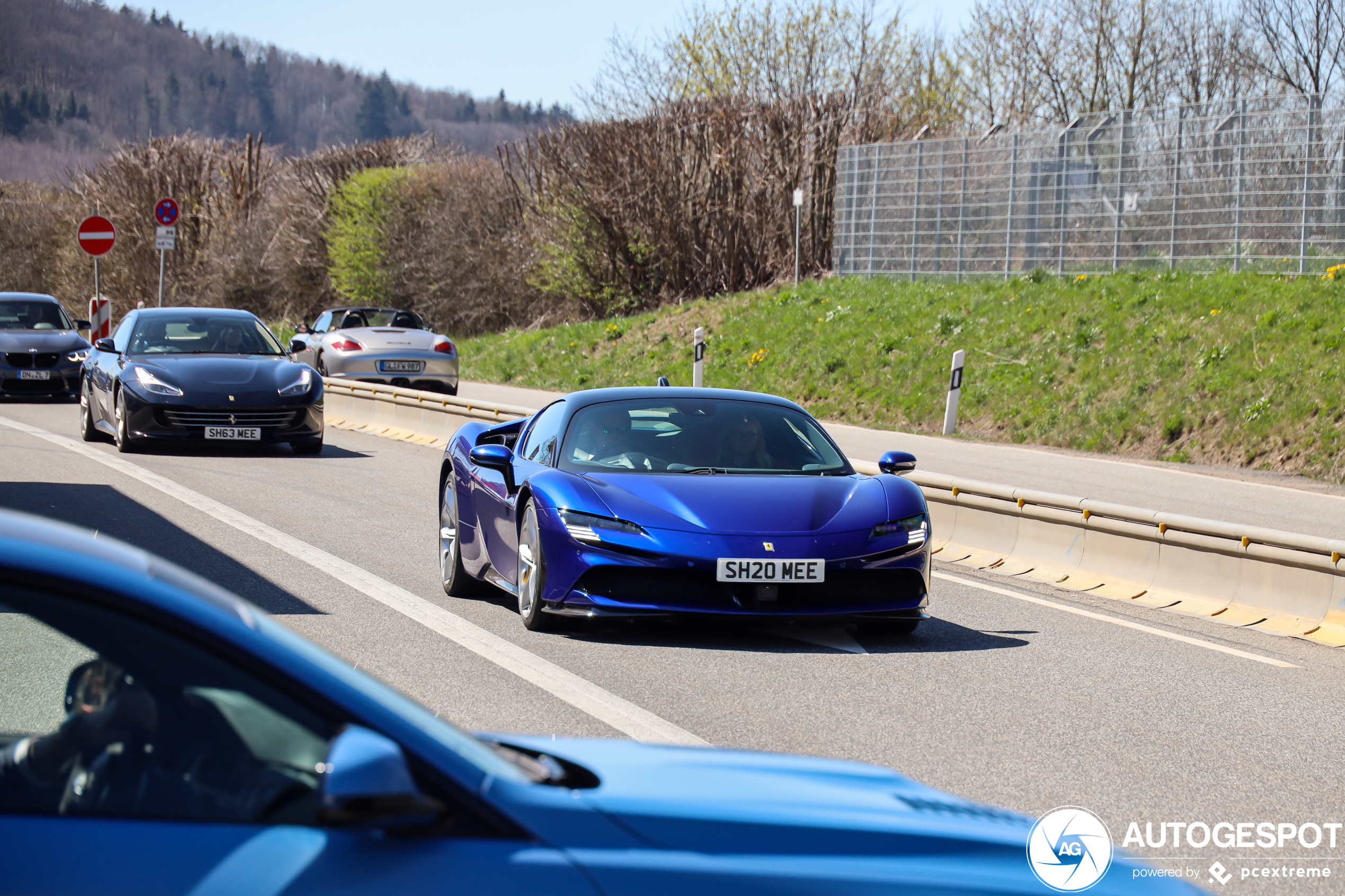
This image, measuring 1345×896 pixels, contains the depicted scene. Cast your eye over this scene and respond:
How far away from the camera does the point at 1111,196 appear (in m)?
25.7

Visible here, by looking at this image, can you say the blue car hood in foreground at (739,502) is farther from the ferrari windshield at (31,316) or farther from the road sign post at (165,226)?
the road sign post at (165,226)

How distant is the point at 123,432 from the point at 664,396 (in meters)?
9.64

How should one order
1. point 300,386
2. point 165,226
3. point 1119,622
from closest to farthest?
point 1119,622, point 300,386, point 165,226

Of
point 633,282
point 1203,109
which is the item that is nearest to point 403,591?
Answer: point 1203,109

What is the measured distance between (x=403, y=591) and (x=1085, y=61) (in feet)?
134

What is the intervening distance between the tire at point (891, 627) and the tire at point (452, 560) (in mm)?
2325

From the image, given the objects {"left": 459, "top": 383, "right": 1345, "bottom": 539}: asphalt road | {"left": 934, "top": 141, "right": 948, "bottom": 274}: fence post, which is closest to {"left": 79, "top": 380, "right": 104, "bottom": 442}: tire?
{"left": 459, "top": 383, "right": 1345, "bottom": 539}: asphalt road

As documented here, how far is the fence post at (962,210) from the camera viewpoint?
28.3 metres

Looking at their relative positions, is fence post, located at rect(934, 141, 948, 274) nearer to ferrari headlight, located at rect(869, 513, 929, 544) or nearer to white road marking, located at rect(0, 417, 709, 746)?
white road marking, located at rect(0, 417, 709, 746)

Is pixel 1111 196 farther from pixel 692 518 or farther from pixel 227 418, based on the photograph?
pixel 692 518

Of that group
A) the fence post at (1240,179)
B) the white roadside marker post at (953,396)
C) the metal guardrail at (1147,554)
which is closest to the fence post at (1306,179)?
the fence post at (1240,179)

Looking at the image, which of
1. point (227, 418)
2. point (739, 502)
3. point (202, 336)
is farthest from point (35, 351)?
point (739, 502)

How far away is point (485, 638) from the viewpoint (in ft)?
24.1

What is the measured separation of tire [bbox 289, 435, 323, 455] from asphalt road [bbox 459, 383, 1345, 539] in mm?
6233
